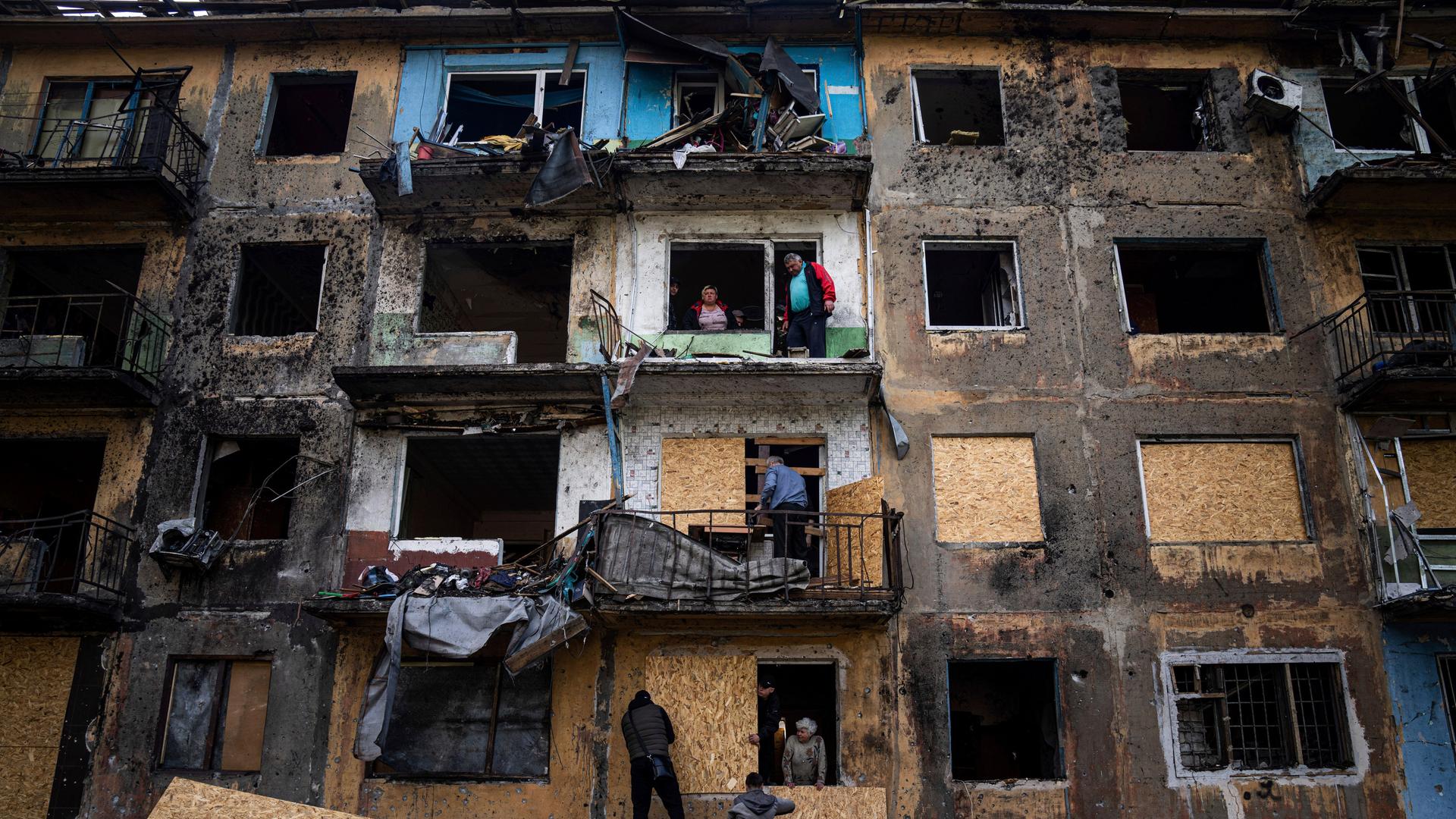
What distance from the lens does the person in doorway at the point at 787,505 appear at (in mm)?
12617

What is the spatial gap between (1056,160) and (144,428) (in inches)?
546

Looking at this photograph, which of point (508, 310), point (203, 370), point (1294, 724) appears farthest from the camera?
point (508, 310)

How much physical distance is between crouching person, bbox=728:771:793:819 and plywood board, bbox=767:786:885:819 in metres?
0.65

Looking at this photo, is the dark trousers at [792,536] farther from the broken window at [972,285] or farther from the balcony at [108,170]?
the balcony at [108,170]

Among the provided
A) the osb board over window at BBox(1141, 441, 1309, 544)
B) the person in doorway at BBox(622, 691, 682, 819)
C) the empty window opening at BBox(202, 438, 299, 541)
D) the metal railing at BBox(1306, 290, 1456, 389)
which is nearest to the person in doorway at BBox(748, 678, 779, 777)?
the person in doorway at BBox(622, 691, 682, 819)

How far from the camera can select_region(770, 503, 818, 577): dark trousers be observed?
1246 centimetres

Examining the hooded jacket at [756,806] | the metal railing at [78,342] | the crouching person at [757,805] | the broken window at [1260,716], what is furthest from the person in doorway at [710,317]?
the metal railing at [78,342]

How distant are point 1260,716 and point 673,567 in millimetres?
7656

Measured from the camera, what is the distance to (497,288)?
16719 mm

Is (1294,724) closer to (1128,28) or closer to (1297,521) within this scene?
(1297,521)

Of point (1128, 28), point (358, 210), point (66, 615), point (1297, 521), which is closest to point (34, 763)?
point (66, 615)

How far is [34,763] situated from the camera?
12.7 metres

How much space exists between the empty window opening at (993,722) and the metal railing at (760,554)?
2.41m

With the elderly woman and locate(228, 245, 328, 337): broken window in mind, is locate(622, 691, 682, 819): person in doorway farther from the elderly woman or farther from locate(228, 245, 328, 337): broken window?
locate(228, 245, 328, 337): broken window
